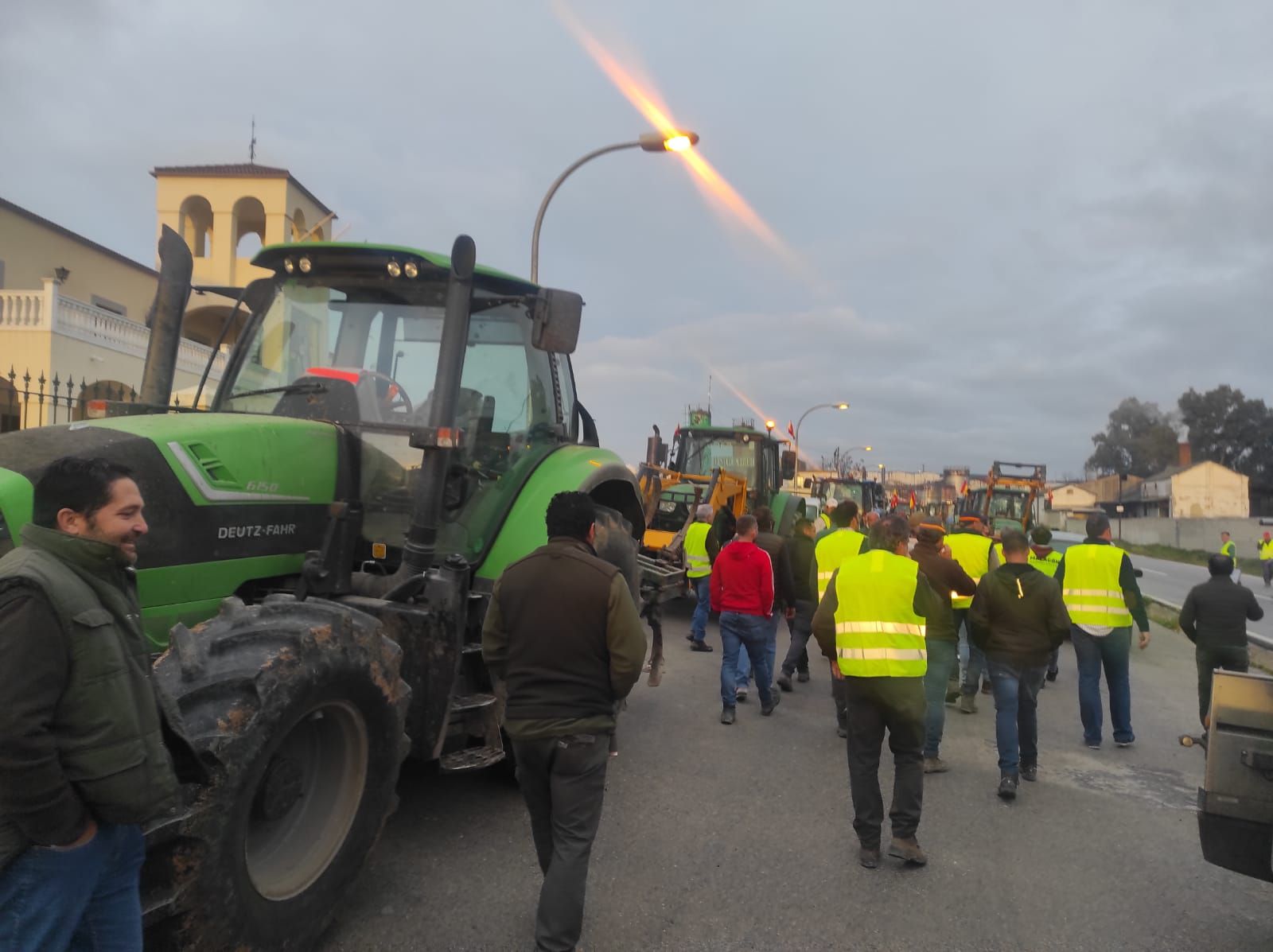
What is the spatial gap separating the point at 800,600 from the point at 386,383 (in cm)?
564

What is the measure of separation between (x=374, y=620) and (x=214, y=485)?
86cm

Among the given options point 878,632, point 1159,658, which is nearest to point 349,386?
point 878,632

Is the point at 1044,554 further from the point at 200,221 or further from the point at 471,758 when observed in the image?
the point at 200,221

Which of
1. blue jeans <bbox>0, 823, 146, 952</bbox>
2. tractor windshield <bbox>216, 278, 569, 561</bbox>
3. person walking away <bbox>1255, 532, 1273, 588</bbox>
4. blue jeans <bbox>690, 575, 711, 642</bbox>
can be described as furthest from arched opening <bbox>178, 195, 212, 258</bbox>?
person walking away <bbox>1255, 532, 1273, 588</bbox>

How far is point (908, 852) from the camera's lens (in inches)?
185

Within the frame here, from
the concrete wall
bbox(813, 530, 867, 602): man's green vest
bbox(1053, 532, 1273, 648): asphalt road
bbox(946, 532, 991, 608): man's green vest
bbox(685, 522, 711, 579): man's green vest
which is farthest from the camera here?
the concrete wall

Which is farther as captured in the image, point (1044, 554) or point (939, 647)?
point (1044, 554)

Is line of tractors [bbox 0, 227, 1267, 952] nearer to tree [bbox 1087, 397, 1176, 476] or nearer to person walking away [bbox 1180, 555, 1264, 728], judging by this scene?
person walking away [bbox 1180, 555, 1264, 728]

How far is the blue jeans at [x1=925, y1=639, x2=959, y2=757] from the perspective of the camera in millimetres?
6367

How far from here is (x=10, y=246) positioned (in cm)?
1873

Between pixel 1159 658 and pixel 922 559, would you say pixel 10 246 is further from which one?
pixel 1159 658

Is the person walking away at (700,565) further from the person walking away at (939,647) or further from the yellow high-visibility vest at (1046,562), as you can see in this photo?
the person walking away at (939,647)

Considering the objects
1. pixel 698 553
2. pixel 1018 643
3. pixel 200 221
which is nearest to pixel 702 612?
pixel 698 553

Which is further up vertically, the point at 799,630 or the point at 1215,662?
the point at 1215,662
